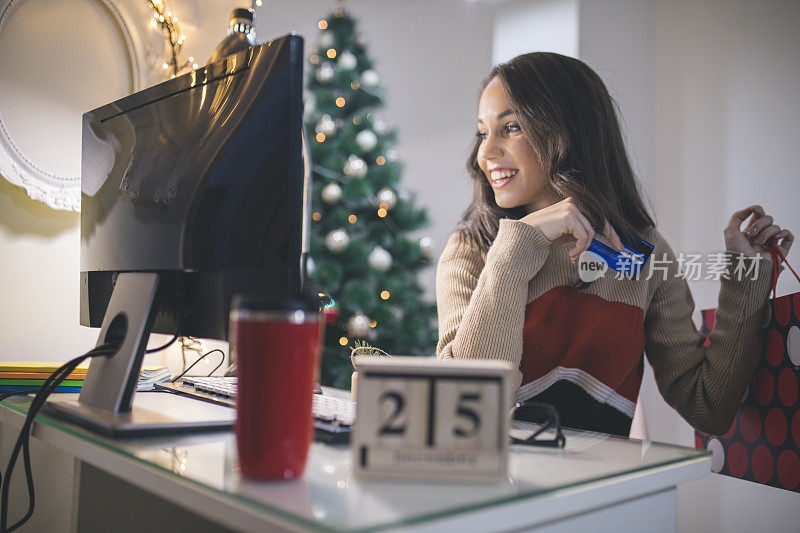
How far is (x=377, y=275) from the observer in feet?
9.48

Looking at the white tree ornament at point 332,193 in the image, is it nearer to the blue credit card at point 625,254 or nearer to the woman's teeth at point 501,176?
the woman's teeth at point 501,176

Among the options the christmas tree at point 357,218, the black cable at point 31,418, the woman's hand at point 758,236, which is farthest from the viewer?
the christmas tree at point 357,218

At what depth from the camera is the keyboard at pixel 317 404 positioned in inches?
25.6

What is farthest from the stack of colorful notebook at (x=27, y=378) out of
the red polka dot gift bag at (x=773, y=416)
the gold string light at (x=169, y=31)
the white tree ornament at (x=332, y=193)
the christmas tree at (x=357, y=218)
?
the white tree ornament at (x=332, y=193)

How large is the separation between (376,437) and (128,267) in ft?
1.77

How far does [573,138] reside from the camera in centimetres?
128

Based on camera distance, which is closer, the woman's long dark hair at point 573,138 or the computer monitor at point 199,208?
the computer monitor at point 199,208

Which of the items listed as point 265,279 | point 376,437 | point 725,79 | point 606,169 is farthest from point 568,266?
point 725,79

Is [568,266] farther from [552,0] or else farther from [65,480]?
[552,0]

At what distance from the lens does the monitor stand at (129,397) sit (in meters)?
0.68

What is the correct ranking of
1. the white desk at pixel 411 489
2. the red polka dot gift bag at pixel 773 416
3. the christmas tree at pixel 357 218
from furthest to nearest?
the christmas tree at pixel 357 218
the red polka dot gift bag at pixel 773 416
the white desk at pixel 411 489

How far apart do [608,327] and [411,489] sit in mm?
801

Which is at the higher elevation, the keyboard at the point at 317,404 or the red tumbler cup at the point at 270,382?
the red tumbler cup at the point at 270,382

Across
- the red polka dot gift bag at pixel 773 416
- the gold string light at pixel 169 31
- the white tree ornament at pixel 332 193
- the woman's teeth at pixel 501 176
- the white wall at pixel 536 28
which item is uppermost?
the white wall at pixel 536 28
